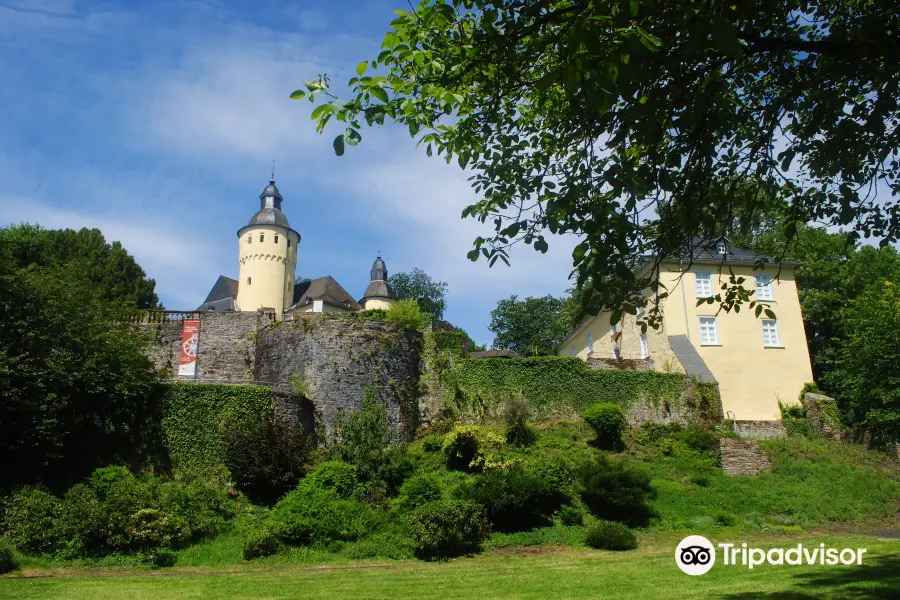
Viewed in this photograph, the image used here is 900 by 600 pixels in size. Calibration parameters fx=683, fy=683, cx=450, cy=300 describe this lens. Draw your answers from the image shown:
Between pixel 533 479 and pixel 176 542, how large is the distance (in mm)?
7446

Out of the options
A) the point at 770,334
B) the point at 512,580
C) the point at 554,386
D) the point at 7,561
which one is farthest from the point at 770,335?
the point at 7,561

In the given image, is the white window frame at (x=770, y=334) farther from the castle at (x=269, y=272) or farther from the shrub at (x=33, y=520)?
the castle at (x=269, y=272)

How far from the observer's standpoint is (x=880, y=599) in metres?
6.98

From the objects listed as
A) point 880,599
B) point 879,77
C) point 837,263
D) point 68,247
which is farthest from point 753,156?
point 68,247

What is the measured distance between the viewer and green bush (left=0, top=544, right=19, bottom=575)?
11.7 metres

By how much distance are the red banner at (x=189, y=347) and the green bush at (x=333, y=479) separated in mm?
10231

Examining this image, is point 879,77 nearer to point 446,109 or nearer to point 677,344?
point 446,109

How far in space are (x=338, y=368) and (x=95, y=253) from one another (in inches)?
847

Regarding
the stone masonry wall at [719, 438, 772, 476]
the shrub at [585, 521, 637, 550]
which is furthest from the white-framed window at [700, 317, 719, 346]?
the shrub at [585, 521, 637, 550]

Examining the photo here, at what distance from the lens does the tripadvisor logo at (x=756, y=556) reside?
10.6m

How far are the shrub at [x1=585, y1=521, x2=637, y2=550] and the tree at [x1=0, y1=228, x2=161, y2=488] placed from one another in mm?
11070

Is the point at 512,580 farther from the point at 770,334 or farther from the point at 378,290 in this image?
the point at 378,290

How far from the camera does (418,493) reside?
15664mm

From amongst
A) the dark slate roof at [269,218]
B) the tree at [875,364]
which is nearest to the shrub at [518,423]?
the tree at [875,364]
